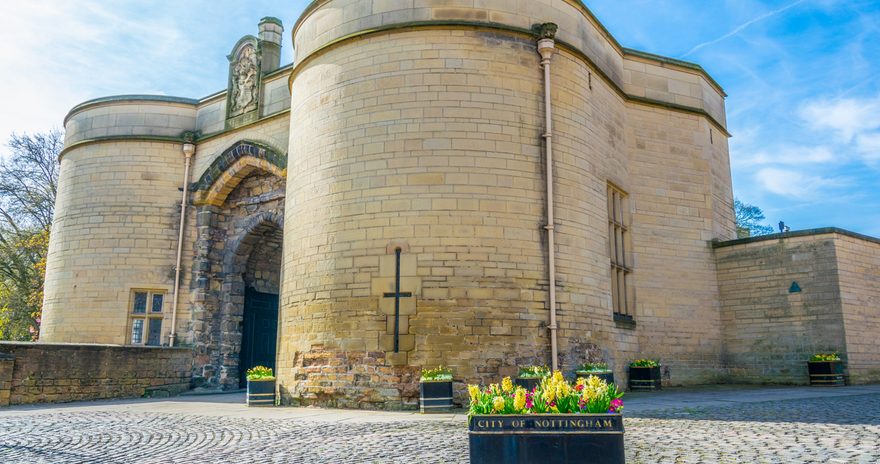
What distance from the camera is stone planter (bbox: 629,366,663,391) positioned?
12773 mm

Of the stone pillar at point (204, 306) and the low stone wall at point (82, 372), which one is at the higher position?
the stone pillar at point (204, 306)

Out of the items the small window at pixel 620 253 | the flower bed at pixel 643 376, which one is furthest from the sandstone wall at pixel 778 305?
the flower bed at pixel 643 376

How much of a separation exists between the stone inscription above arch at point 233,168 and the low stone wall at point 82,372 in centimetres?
397

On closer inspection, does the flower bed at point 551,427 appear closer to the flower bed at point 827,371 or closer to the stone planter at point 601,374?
the stone planter at point 601,374

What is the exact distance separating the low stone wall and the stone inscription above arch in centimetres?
397

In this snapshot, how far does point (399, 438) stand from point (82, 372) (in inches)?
350

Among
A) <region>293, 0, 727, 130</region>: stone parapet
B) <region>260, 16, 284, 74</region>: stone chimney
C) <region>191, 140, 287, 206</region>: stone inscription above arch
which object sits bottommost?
<region>191, 140, 287, 206</region>: stone inscription above arch

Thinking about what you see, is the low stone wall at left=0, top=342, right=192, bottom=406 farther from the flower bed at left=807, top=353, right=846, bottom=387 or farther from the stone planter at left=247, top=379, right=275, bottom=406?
the flower bed at left=807, top=353, right=846, bottom=387

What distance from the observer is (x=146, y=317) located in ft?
55.1

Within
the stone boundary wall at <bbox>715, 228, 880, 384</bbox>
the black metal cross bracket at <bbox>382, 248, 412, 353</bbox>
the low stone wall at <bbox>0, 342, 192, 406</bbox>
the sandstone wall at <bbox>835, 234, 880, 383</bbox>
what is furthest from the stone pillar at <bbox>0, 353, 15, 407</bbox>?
the sandstone wall at <bbox>835, 234, 880, 383</bbox>

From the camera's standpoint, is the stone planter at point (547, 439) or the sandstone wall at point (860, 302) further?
the sandstone wall at point (860, 302)

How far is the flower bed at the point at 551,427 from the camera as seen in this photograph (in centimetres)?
478

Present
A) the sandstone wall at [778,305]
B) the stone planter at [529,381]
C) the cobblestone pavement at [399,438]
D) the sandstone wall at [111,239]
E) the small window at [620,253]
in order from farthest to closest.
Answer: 1. the sandstone wall at [111,239]
2. the sandstone wall at [778,305]
3. the small window at [620,253]
4. the stone planter at [529,381]
5. the cobblestone pavement at [399,438]

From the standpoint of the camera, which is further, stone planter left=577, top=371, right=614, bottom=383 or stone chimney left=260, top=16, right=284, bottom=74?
stone chimney left=260, top=16, right=284, bottom=74
